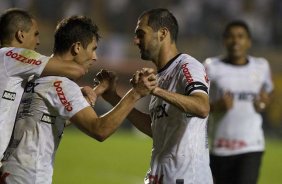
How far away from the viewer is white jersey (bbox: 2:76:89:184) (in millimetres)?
5434

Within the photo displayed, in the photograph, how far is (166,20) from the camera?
243 inches

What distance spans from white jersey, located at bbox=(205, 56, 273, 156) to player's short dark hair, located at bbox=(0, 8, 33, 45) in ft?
11.8

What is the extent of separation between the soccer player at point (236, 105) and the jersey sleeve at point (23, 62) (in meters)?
3.57

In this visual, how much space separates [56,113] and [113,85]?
106cm

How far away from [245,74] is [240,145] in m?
→ 0.95

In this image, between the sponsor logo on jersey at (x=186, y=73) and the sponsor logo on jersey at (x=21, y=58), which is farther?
the sponsor logo on jersey at (x=186, y=73)

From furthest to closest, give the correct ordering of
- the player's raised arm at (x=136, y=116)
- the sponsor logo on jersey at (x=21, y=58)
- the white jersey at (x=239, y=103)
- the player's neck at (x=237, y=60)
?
the player's neck at (x=237, y=60)
the white jersey at (x=239, y=103)
the player's raised arm at (x=136, y=116)
the sponsor logo on jersey at (x=21, y=58)

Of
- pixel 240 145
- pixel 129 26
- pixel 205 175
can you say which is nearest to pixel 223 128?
pixel 240 145

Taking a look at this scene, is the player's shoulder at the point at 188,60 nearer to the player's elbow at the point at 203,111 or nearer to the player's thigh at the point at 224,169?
the player's elbow at the point at 203,111

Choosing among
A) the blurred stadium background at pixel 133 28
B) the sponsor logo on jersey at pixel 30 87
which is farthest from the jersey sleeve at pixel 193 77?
the blurred stadium background at pixel 133 28

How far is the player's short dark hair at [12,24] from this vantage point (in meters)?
6.03

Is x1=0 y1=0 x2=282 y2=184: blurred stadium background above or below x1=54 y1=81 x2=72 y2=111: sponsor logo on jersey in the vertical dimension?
below

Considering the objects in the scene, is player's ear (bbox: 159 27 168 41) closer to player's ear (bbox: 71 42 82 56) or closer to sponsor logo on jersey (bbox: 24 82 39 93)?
player's ear (bbox: 71 42 82 56)

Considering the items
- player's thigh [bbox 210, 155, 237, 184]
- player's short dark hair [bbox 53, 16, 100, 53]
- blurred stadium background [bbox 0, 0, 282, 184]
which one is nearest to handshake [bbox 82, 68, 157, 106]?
player's short dark hair [bbox 53, 16, 100, 53]
